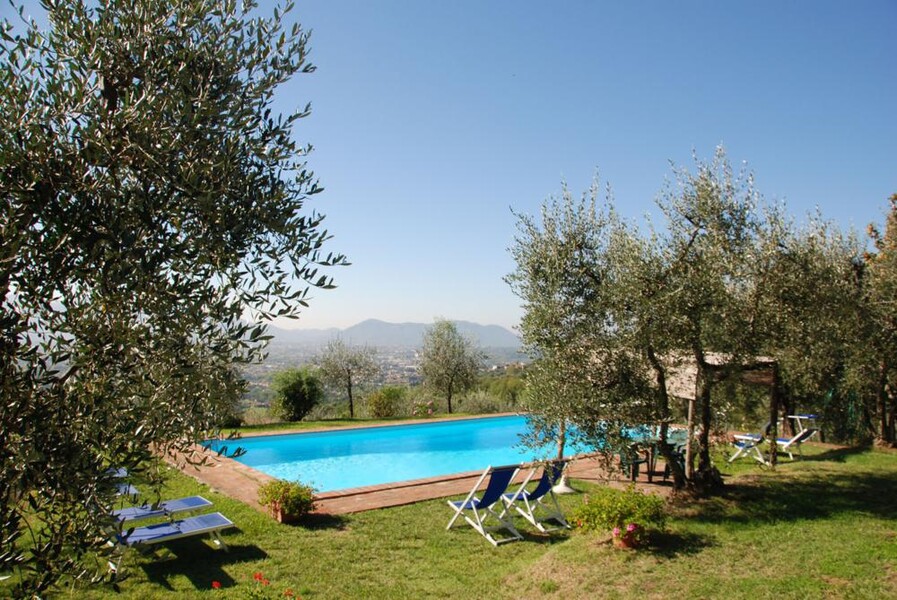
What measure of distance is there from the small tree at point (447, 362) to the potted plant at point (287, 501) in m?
19.7

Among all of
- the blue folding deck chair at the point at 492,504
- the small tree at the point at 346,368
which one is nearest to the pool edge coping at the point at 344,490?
the blue folding deck chair at the point at 492,504

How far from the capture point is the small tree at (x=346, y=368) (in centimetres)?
2841

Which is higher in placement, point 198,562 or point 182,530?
point 182,530

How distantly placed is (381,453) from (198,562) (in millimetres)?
12908

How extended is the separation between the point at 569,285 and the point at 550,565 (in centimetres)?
437

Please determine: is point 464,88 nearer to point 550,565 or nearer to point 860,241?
point 550,565

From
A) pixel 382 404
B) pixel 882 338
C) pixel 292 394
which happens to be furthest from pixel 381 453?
pixel 882 338

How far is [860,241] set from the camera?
14672mm

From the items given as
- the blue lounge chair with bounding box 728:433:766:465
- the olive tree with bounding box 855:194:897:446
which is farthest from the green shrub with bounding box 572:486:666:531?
the olive tree with bounding box 855:194:897:446

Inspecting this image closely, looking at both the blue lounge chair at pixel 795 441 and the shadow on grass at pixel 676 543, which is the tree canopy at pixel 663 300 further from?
the blue lounge chair at pixel 795 441

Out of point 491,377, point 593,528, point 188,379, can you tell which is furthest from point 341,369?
point 188,379

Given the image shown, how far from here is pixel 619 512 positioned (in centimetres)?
786

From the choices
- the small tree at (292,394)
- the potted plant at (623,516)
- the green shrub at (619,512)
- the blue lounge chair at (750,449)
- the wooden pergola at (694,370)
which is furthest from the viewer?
the small tree at (292,394)

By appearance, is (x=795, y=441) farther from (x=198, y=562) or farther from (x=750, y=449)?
(x=198, y=562)
